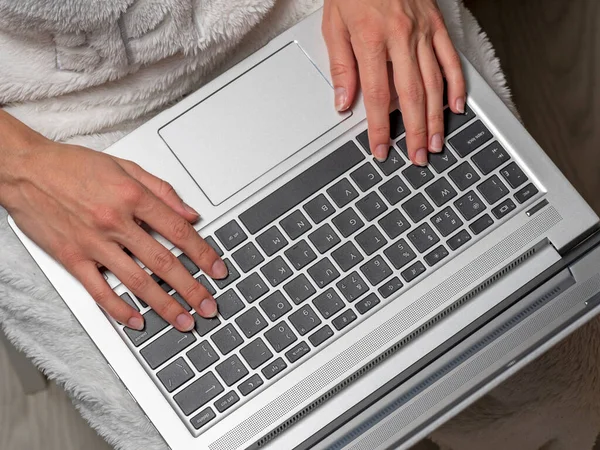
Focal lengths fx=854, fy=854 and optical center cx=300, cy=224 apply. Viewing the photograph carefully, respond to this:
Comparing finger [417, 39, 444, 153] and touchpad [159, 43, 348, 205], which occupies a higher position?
touchpad [159, 43, 348, 205]

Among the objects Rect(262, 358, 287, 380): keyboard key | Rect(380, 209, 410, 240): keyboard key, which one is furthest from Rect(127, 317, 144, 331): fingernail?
Rect(380, 209, 410, 240): keyboard key

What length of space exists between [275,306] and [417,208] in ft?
0.46

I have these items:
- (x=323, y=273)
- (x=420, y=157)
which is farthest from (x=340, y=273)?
(x=420, y=157)

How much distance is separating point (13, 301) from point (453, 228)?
0.39 m

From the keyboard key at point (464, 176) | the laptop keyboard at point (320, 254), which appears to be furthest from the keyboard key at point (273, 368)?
the keyboard key at point (464, 176)

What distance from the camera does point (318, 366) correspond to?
65 centimetres

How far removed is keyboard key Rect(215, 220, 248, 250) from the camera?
2.23 feet

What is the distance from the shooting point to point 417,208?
69 centimetres

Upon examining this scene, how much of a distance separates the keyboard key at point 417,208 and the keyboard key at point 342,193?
0.14ft

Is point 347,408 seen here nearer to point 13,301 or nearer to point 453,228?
point 453,228

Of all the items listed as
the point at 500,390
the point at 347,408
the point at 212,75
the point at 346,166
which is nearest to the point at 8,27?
the point at 212,75

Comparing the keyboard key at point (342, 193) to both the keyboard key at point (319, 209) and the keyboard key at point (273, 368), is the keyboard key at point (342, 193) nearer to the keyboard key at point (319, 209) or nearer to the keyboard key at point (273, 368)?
the keyboard key at point (319, 209)

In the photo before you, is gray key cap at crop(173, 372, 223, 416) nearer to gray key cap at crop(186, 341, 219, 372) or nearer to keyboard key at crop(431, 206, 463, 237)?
gray key cap at crop(186, 341, 219, 372)

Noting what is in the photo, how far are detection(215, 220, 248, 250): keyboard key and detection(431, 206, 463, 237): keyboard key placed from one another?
0.50ft
